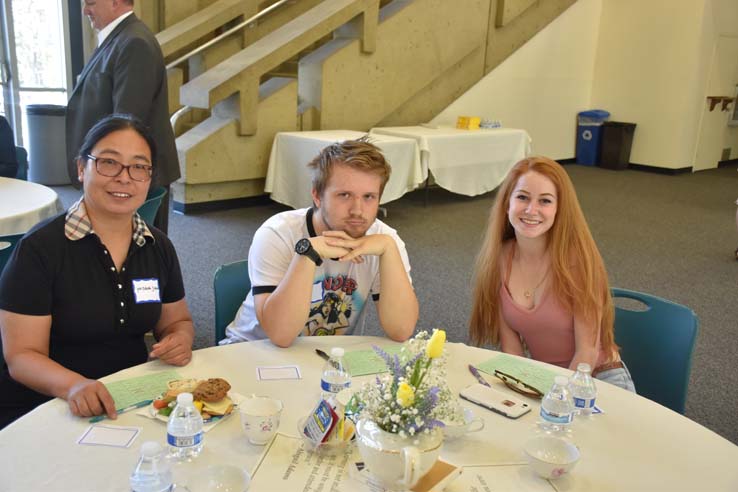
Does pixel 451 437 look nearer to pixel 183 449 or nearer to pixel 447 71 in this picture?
pixel 183 449

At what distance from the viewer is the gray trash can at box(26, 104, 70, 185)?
20.9 feet

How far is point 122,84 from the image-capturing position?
321 cm

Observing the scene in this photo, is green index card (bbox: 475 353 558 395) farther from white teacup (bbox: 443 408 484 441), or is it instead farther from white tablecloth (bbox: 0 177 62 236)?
white tablecloth (bbox: 0 177 62 236)

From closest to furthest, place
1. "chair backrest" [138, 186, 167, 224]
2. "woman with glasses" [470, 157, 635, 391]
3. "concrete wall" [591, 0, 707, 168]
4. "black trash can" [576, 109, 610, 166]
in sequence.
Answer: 1. "woman with glasses" [470, 157, 635, 391]
2. "chair backrest" [138, 186, 167, 224]
3. "concrete wall" [591, 0, 707, 168]
4. "black trash can" [576, 109, 610, 166]

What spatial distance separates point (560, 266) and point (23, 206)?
210cm

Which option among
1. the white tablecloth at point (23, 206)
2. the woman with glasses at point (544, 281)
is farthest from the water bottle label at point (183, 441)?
the white tablecloth at point (23, 206)

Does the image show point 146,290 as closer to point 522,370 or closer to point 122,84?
point 522,370

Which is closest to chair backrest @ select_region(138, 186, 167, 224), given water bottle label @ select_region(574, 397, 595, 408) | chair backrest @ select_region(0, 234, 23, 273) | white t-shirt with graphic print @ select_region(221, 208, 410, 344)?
chair backrest @ select_region(0, 234, 23, 273)

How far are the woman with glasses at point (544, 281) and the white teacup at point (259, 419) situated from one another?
1037mm

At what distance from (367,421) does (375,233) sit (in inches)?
35.8

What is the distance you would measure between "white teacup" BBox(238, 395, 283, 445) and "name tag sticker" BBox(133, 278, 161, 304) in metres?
0.55

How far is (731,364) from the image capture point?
347cm

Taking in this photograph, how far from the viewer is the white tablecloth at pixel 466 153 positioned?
639 centimetres

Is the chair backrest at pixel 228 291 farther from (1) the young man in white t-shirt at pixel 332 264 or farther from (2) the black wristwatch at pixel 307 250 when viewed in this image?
(2) the black wristwatch at pixel 307 250
